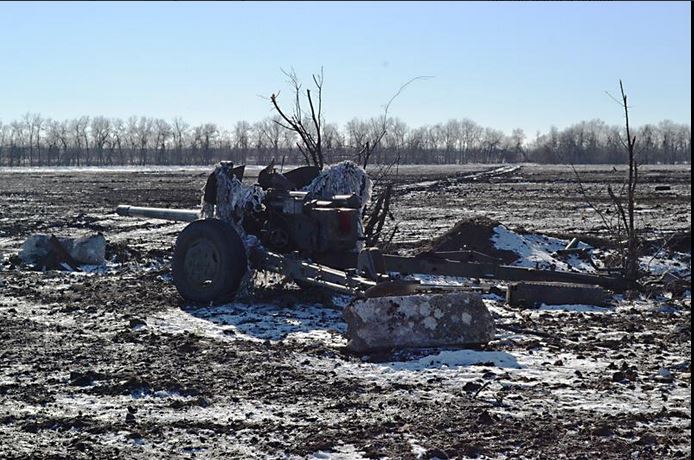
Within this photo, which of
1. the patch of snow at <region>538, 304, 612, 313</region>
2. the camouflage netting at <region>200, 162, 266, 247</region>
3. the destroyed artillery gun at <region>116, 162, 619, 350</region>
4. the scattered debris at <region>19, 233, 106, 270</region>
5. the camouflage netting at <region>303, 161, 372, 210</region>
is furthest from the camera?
the scattered debris at <region>19, 233, 106, 270</region>

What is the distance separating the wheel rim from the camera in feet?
32.4

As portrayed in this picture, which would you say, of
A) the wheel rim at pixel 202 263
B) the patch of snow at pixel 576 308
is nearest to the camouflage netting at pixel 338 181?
the wheel rim at pixel 202 263

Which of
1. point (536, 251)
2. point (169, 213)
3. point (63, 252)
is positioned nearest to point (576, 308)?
point (536, 251)

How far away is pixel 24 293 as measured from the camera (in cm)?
1075

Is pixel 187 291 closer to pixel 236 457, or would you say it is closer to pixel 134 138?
pixel 236 457

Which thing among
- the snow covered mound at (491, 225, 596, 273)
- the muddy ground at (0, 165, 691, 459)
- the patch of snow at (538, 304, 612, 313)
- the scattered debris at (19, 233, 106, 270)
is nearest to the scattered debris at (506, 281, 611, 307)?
the patch of snow at (538, 304, 612, 313)

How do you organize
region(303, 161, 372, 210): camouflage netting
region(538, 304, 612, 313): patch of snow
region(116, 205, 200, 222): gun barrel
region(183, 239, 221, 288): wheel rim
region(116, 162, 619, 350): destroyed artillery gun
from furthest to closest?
1. region(116, 205, 200, 222): gun barrel
2. region(303, 161, 372, 210): camouflage netting
3. region(183, 239, 221, 288): wheel rim
4. region(538, 304, 612, 313): patch of snow
5. region(116, 162, 619, 350): destroyed artillery gun

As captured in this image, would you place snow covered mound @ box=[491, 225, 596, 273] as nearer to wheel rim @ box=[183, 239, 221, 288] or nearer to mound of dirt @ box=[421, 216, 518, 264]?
mound of dirt @ box=[421, 216, 518, 264]

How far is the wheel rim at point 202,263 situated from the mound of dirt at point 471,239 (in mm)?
5132

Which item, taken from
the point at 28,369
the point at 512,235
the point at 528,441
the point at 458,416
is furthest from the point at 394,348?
the point at 512,235

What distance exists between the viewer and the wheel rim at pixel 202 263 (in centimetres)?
987

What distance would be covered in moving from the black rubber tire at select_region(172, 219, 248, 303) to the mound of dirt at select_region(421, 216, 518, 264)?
5120 millimetres

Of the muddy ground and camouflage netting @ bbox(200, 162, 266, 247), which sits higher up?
camouflage netting @ bbox(200, 162, 266, 247)

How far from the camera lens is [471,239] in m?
14.7
